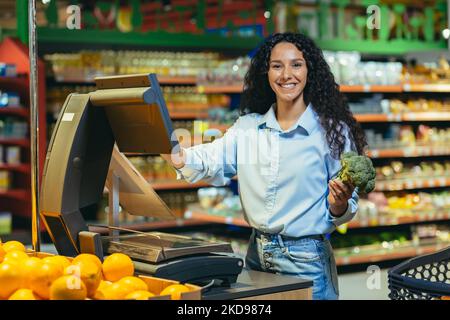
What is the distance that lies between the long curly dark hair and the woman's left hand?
0.73ft

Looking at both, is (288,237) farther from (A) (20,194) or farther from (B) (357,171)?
(A) (20,194)

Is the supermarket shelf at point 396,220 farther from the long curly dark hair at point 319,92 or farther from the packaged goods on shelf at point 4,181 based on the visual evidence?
the long curly dark hair at point 319,92

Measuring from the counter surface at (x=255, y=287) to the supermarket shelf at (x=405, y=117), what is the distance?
5.34 meters

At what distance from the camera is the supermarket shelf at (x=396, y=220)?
7.64m

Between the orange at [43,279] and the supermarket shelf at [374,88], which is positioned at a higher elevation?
the supermarket shelf at [374,88]

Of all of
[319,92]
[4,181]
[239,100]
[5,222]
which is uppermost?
[319,92]

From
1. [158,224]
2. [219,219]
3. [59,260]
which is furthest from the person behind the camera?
[158,224]

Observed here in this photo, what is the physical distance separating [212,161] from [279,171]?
27cm

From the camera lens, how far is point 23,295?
1982 mm

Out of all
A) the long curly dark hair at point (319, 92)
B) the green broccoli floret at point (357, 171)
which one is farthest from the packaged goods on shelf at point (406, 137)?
the green broccoli floret at point (357, 171)

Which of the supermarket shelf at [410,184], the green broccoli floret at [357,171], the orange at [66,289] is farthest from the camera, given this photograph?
the supermarket shelf at [410,184]

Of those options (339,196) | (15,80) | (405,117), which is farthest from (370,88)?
(339,196)
